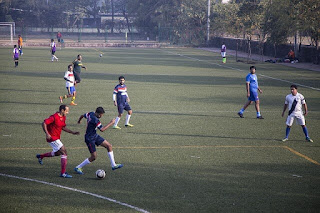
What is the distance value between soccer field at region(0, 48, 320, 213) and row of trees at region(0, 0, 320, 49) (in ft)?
61.1

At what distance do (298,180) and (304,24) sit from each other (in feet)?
107

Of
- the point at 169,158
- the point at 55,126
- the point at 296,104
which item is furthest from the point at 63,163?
the point at 296,104

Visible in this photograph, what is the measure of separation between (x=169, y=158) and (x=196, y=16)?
228ft

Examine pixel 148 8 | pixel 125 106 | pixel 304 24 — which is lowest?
pixel 125 106

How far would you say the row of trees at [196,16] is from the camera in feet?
142

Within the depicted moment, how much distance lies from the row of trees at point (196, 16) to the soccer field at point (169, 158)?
61.1ft

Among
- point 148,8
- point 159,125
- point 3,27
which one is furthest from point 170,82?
point 148,8

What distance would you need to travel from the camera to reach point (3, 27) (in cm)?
8419

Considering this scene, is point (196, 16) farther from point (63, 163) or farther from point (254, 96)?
point (63, 163)

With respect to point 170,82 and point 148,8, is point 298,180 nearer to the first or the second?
point 170,82

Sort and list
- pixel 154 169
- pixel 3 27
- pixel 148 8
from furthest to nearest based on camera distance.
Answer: pixel 148 8 → pixel 3 27 → pixel 154 169

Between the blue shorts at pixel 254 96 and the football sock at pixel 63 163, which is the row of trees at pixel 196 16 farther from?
the football sock at pixel 63 163

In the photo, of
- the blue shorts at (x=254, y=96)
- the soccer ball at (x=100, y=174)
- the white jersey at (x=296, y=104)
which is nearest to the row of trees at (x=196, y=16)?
the blue shorts at (x=254, y=96)

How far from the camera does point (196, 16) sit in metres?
79.6
